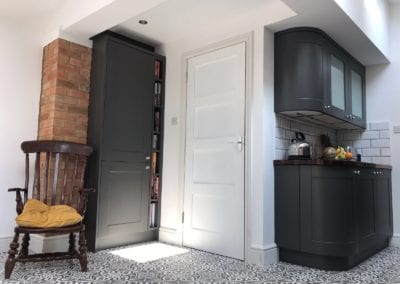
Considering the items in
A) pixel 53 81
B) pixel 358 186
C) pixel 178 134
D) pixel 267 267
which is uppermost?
pixel 53 81

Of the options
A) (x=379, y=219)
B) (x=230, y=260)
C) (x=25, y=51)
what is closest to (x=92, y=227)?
(x=230, y=260)

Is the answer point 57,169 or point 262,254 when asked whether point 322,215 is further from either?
point 57,169

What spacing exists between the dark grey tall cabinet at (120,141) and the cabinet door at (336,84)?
184 centimetres

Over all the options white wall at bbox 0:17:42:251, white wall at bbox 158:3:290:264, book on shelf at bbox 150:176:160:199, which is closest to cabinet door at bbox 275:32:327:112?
white wall at bbox 158:3:290:264

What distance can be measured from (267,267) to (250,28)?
7.00 feet

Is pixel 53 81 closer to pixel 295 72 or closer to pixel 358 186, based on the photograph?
pixel 295 72

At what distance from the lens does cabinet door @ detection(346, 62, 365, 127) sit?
3727 millimetres

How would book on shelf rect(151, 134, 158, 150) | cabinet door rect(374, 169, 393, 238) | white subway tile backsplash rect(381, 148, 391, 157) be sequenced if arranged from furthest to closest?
white subway tile backsplash rect(381, 148, 391, 157)
book on shelf rect(151, 134, 158, 150)
cabinet door rect(374, 169, 393, 238)

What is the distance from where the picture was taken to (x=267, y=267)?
2.80m

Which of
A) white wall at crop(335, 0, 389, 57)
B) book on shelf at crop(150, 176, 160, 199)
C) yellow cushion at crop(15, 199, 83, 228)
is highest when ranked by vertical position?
white wall at crop(335, 0, 389, 57)

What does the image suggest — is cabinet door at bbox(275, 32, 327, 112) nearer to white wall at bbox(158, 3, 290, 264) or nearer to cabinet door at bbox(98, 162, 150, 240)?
white wall at bbox(158, 3, 290, 264)

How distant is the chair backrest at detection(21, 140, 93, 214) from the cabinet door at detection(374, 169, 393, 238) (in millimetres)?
2852

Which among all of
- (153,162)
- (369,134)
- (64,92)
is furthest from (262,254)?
(64,92)

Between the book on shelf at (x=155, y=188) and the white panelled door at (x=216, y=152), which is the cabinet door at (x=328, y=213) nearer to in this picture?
the white panelled door at (x=216, y=152)
